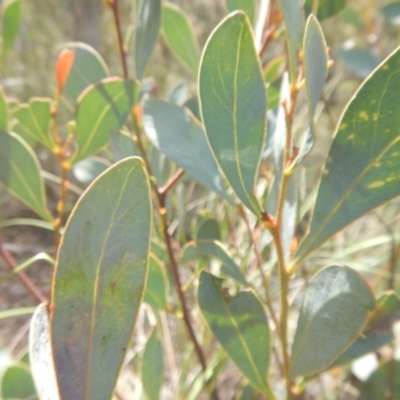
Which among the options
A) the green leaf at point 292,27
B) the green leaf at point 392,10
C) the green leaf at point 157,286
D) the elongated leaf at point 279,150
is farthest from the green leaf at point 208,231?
the green leaf at point 392,10

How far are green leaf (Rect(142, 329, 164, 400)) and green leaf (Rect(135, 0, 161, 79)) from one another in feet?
1.05

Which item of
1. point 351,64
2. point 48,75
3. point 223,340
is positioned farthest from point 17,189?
point 48,75

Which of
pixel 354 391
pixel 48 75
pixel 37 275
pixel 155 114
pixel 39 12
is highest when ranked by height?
pixel 39 12

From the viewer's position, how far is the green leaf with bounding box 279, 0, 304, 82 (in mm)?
325

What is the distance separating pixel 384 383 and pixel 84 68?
0.55 metres

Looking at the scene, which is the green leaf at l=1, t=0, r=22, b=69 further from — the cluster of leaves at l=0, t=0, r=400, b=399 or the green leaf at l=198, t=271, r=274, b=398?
the green leaf at l=198, t=271, r=274, b=398

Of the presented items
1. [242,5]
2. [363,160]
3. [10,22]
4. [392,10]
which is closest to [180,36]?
[242,5]

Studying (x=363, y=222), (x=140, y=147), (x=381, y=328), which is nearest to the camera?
(x=381, y=328)

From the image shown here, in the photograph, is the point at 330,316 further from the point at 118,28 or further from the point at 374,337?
the point at 118,28

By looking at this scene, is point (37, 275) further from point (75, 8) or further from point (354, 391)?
point (75, 8)

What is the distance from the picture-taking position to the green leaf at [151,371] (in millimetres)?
616

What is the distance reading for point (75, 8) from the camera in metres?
2.81

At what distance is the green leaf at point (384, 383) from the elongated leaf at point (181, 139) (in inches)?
13.7

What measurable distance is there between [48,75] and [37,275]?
4.31 ft
